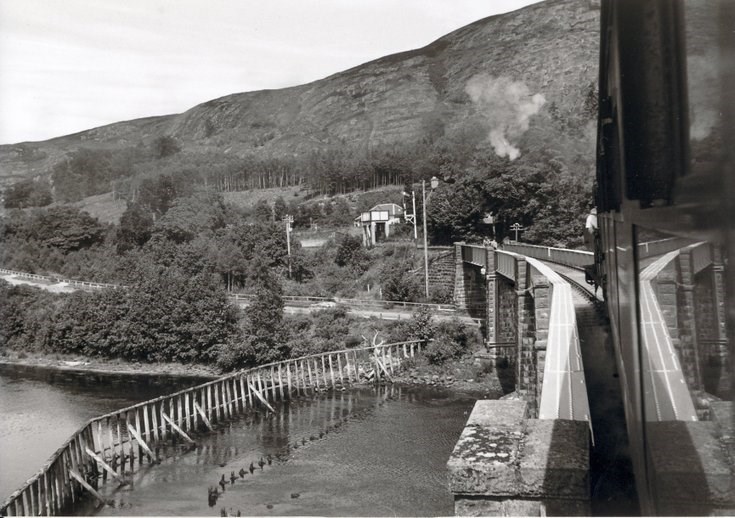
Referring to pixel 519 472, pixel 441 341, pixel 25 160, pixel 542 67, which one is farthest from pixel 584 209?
pixel 25 160

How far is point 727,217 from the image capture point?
3.37 feet

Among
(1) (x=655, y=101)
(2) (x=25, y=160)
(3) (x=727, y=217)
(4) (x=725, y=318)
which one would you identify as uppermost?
(2) (x=25, y=160)

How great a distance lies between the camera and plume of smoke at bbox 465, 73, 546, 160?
72931 mm

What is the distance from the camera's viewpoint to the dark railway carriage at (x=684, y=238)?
1075mm

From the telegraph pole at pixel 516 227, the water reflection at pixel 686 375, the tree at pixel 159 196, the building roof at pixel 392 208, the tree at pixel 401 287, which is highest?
the tree at pixel 159 196

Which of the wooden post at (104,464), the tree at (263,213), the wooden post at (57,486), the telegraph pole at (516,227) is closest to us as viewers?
the wooden post at (57,486)

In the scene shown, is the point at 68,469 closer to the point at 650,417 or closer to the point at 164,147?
the point at 650,417

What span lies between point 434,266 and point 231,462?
2575 cm

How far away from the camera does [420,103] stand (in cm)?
15050

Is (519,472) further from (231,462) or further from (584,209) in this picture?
(584,209)

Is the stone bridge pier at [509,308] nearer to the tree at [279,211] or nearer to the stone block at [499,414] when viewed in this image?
the stone block at [499,414]

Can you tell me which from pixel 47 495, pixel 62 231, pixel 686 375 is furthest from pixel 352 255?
pixel 686 375

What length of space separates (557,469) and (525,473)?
14 centimetres

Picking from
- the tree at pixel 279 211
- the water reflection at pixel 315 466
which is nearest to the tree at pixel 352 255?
the tree at pixel 279 211
